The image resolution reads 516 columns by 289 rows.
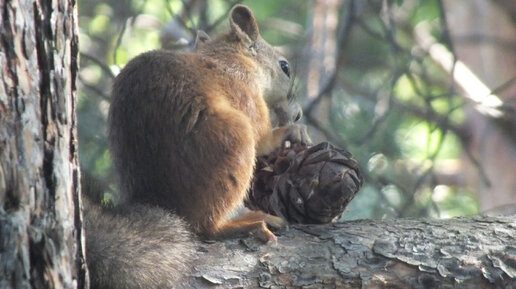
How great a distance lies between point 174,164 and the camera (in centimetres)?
228

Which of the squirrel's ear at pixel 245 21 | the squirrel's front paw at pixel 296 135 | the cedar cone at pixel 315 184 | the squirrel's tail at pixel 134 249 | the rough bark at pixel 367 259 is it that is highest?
the squirrel's ear at pixel 245 21

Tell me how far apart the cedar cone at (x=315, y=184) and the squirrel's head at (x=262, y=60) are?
740mm

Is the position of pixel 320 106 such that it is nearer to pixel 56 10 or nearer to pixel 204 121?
pixel 204 121

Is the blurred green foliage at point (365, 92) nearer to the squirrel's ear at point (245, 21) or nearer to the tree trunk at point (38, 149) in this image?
the squirrel's ear at point (245, 21)

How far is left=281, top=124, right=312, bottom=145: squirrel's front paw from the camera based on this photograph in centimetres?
273

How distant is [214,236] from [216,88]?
0.57m

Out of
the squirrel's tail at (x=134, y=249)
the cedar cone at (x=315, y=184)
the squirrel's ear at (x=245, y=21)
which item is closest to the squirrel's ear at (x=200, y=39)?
the squirrel's ear at (x=245, y=21)

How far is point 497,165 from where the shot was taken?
5742 millimetres

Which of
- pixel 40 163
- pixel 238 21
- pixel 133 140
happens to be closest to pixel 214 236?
pixel 133 140

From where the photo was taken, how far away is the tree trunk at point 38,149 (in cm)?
138

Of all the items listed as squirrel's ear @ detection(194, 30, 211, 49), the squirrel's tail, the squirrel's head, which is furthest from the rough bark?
squirrel's ear @ detection(194, 30, 211, 49)

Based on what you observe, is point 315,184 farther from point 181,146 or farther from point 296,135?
point 296,135

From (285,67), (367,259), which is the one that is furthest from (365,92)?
(367,259)

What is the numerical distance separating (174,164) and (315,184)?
0.42 m
